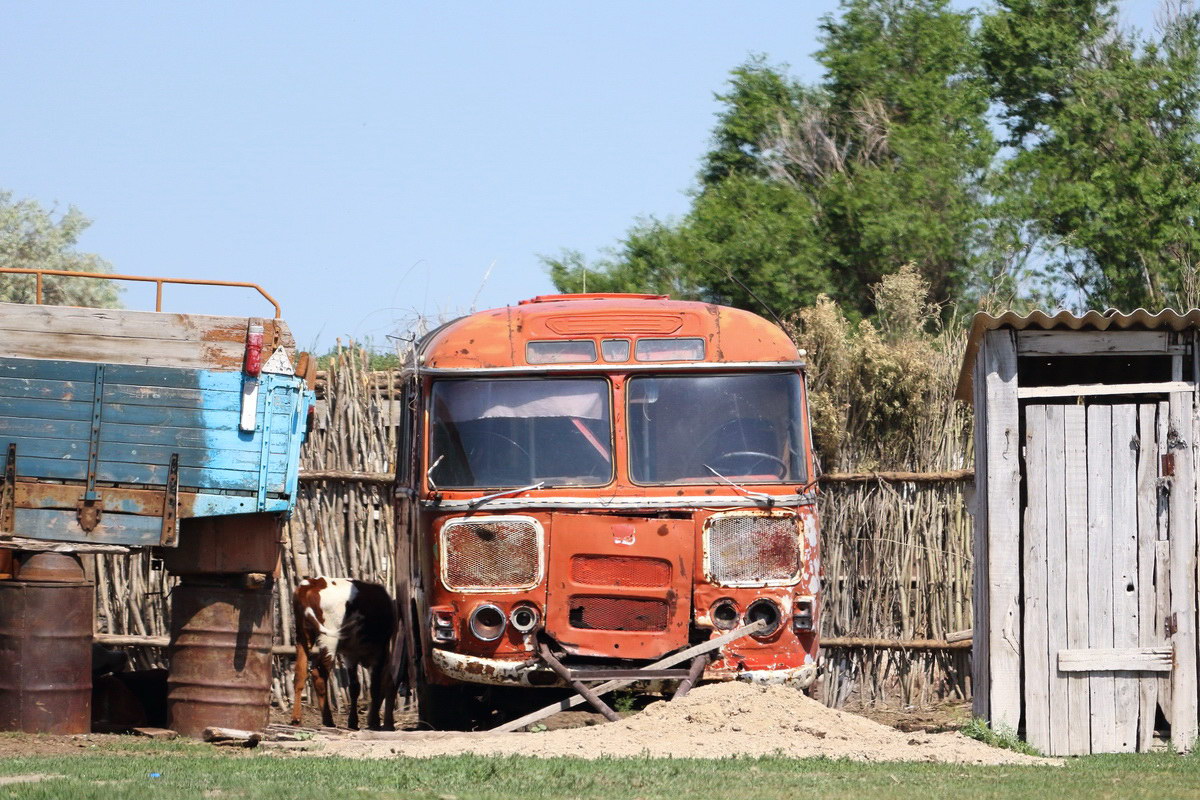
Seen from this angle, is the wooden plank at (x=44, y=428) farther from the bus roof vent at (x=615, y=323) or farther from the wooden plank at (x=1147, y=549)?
the wooden plank at (x=1147, y=549)

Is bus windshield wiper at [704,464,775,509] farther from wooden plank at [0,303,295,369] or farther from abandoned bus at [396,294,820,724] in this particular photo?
wooden plank at [0,303,295,369]

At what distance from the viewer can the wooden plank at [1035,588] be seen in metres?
10.2

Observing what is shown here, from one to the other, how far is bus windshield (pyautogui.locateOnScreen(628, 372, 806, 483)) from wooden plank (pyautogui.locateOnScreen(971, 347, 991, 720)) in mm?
1195

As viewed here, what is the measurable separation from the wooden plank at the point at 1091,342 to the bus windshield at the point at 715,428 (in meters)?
1.58

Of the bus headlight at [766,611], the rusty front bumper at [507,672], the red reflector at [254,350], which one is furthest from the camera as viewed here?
the red reflector at [254,350]

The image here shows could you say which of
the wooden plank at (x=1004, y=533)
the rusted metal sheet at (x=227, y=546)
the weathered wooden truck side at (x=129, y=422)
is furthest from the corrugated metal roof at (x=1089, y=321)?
the rusted metal sheet at (x=227, y=546)

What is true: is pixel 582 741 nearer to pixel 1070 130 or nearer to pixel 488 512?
pixel 488 512

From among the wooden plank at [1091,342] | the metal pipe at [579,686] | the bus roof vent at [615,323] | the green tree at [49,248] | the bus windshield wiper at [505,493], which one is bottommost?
the metal pipe at [579,686]

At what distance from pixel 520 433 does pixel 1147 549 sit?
13.6 feet

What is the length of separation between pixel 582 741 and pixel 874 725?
2.02 m

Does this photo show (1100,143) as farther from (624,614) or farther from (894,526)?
(624,614)

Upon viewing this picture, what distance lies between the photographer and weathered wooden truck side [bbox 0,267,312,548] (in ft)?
34.5

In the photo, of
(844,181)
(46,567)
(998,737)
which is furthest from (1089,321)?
(844,181)

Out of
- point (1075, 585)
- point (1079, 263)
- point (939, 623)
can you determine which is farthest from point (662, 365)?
point (1079, 263)
